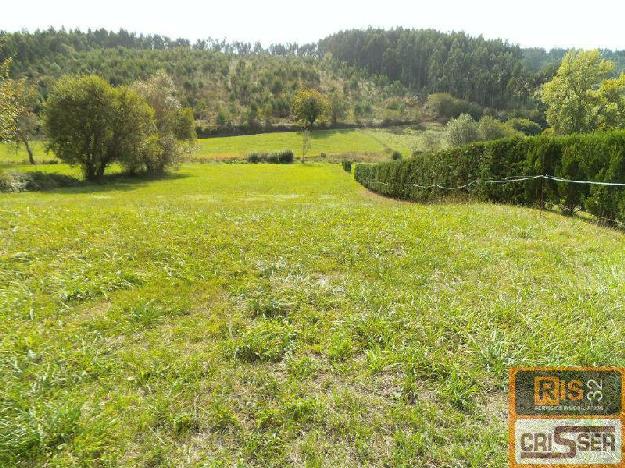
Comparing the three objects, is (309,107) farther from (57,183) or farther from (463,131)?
(57,183)

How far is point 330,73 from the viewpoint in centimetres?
15762

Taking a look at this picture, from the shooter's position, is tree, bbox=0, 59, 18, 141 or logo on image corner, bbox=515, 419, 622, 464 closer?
logo on image corner, bbox=515, 419, 622, 464

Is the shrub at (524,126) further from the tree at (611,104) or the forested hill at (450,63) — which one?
the tree at (611,104)

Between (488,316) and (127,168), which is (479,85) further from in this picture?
(488,316)

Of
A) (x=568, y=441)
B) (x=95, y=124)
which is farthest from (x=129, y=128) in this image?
(x=568, y=441)

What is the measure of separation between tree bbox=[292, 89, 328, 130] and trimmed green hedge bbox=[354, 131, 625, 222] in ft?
273

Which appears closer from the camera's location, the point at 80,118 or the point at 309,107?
the point at 80,118

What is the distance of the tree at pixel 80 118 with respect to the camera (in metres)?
31.9

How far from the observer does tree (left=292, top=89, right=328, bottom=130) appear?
97.1 m

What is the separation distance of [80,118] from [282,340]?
37.7m

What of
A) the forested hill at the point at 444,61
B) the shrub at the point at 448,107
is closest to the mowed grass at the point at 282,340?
the shrub at the point at 448,107

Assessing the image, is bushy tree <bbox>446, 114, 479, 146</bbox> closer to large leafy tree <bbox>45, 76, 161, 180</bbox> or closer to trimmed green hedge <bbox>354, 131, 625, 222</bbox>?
trimmed green hedge <bbox>354, 131, 625, 222</bbox>

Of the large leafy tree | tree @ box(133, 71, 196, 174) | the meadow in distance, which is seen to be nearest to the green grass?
tree @ box(133, 71, 196, 174)

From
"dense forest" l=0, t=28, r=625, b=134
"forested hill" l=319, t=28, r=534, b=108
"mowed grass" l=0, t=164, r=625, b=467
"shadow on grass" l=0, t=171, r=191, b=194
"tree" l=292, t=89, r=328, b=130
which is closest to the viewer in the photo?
"mowed grass" l=0, t=164, r=625, b=467
